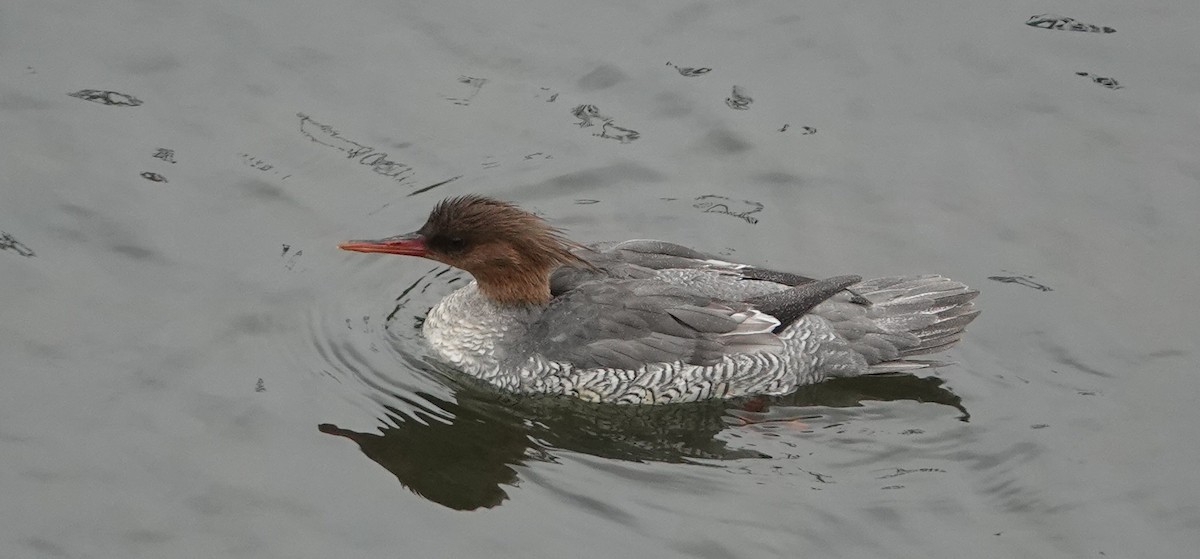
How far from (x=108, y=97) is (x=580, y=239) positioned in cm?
414

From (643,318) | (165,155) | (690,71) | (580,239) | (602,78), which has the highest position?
(690,71)

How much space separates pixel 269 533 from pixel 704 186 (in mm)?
4961

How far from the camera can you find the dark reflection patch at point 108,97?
12.2m

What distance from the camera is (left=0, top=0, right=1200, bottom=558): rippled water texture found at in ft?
29.2

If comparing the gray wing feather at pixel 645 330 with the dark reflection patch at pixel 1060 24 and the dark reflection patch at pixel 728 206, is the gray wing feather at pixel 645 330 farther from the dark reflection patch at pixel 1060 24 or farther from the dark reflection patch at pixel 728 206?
the dark reflection patch at pixel 1060 24

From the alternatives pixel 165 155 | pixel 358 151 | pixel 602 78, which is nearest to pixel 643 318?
pixel 358 151

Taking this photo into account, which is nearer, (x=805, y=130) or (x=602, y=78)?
(x=805, y=130)

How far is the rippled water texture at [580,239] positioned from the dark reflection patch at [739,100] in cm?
3

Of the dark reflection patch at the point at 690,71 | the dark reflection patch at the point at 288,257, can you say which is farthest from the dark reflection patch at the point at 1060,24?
the dark reflection patch at the point at 288,257

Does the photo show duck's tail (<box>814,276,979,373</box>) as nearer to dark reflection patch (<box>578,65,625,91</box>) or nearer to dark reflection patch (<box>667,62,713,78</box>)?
dark reflection patch (<box>667,62,713,78</box>)

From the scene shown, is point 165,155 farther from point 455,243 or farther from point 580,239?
point 580,239

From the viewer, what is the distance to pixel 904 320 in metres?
10.2

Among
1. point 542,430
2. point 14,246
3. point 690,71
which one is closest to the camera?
point 542,430

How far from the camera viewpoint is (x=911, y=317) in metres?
10.2
